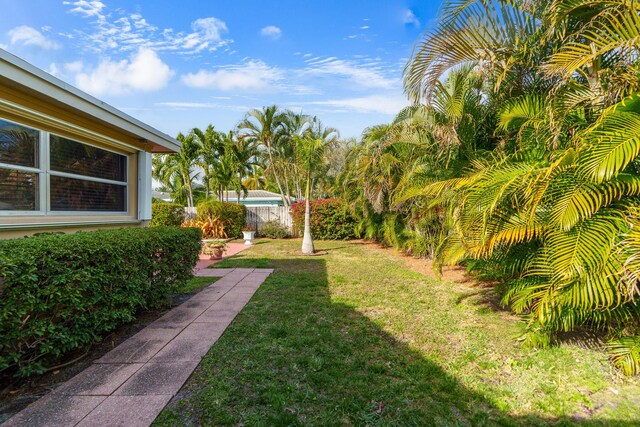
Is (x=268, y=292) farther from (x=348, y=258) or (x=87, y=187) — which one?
(x=348, y=258)

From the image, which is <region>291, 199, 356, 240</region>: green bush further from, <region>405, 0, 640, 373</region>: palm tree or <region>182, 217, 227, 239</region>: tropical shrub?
<region>405, 0, 640, 373</region>: palm tree

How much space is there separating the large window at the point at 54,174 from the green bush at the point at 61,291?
47.1 inches

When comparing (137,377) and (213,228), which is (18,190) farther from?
(213,228)

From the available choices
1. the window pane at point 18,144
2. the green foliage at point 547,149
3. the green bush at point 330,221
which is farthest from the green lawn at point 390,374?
the green bush at point 330,221

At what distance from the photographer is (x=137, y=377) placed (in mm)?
2625

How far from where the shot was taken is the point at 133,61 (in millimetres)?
8266

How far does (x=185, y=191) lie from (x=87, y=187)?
23032 mm

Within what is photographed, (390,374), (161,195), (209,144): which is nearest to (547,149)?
(390,374)

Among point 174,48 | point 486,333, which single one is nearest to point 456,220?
point 486,333

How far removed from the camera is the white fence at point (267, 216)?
15.4 m

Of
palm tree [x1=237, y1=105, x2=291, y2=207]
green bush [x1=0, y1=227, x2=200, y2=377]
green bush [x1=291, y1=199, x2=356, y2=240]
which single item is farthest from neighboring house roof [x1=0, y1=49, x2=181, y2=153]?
palm tree [x1=237, y1=105, x2=291, y2=207]

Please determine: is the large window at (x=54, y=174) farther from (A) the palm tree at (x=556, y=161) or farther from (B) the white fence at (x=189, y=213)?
(B) the white fence at (x=189, y=213)

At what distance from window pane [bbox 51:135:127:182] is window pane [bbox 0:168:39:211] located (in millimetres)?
383

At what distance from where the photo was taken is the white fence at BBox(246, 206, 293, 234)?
1537 cm
